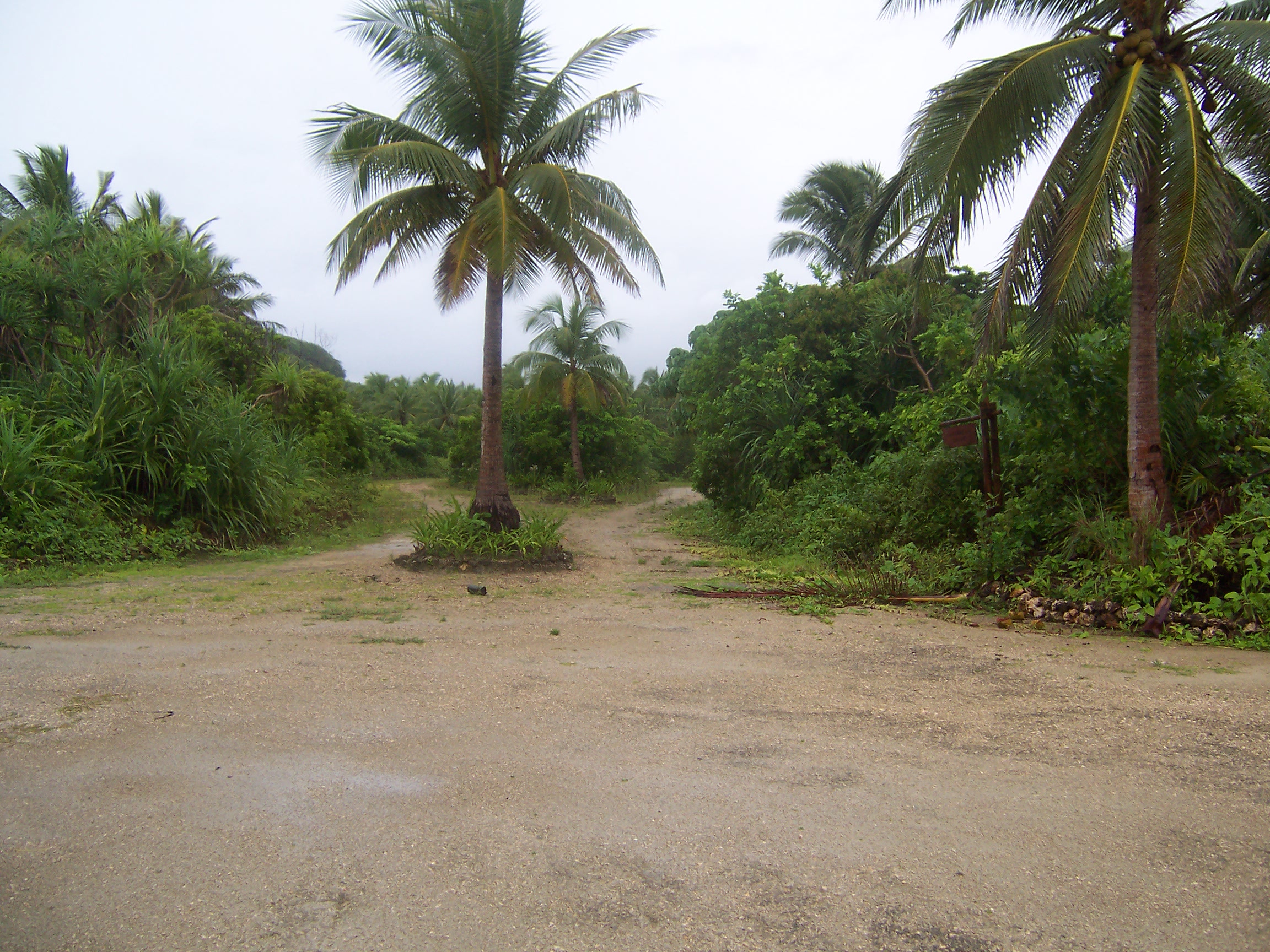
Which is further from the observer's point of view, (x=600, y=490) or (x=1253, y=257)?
(x=600, y=490)

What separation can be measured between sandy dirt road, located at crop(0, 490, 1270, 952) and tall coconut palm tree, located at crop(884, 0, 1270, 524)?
9.72 feet

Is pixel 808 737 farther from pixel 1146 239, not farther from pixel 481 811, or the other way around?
pixel 1146 239

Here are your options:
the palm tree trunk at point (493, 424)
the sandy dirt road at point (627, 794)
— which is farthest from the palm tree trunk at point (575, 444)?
the sandy dirt road at point (627, 794)

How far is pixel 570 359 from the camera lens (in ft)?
95.8

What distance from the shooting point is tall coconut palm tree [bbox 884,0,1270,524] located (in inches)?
245

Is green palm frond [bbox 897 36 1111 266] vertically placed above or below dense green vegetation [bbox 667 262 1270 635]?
above

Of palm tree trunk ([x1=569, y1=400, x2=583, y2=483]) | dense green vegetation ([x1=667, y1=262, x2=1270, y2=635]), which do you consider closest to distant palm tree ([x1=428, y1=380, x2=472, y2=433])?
palm tree trunk ([x1=569, y1=400, x2=583, y2=483])

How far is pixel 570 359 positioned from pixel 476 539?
61.4 feet

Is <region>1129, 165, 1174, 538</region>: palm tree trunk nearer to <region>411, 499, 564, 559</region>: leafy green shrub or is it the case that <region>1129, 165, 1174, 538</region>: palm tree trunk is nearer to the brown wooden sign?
the brown wooden sign

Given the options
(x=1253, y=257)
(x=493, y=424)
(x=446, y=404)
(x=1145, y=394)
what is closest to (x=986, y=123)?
(x=1145, y=394)

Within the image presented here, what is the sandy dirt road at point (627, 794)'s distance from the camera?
2402mm

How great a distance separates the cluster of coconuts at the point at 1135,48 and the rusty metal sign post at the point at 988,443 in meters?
3.27

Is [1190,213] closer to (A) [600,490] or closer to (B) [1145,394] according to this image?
(B) [1145,394]

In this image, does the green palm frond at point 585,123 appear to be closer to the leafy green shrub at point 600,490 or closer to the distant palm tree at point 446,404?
the leafy green shrub at point 600,490
